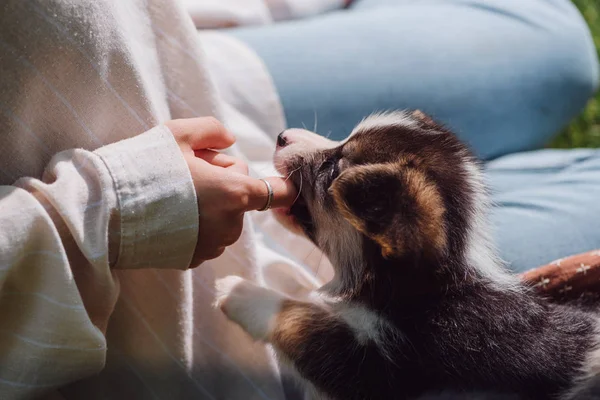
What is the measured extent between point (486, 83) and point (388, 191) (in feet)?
3.81

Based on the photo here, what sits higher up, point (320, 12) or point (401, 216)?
point (401, 216)

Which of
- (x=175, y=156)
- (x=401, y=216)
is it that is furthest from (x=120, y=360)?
(x=401, y=216)

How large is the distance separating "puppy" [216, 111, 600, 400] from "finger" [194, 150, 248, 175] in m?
0.14

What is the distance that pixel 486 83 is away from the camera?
2240mm

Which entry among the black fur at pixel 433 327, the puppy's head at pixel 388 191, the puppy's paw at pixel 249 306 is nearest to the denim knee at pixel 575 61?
the puppy's head at pixel 388 191

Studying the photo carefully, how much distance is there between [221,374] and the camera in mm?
1370

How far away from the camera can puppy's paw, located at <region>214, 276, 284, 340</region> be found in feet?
4.38

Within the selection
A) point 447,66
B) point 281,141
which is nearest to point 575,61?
point 447,66

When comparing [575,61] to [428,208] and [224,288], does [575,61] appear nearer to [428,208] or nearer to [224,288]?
[428,208]

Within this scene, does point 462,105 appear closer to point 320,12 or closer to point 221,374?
point 320,12

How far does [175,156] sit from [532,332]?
65 cm

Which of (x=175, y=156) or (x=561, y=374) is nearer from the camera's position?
(x=175, y=156)

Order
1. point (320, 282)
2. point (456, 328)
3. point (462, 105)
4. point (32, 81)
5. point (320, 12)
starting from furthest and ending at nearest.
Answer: point (320, 12)
point (462, 105)
point (320, 282)
point (456, 328)
point (32, 81)

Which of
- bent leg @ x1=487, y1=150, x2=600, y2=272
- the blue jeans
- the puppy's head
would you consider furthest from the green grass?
the puppy's head
